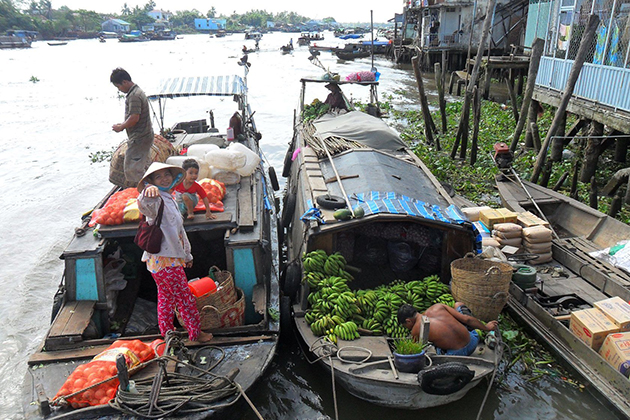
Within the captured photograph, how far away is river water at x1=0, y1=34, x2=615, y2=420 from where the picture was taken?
4789mm

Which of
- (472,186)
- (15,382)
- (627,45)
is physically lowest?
(15,382)

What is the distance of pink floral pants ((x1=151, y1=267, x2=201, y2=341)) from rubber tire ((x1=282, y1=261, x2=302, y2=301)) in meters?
1.30

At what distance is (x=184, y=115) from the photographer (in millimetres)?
20656

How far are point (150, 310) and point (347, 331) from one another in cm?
254

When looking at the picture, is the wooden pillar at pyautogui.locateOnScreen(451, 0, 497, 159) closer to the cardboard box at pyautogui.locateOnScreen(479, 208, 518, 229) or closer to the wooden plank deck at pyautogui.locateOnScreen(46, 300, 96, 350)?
the cardboard box at pyautogui.locateOnScreen(479, 208, 518, 229)

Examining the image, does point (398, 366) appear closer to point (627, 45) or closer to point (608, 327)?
point (608, 327)

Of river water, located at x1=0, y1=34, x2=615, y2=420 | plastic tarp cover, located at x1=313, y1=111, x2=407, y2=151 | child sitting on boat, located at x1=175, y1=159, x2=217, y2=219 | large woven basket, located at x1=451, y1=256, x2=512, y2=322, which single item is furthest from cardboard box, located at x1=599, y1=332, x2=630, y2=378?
child sitting on boat, located at x1=175, y1=159, x2=217, y2=219

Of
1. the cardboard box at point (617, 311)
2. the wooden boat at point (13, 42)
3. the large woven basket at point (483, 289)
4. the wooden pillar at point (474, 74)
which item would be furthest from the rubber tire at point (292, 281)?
the wooden boat at point (13, 42)

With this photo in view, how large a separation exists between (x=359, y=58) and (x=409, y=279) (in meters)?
38.7

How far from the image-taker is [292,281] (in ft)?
17.5

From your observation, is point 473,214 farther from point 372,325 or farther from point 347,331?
point 347,331

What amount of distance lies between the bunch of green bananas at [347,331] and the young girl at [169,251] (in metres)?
1.21

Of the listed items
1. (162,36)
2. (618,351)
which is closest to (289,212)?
(618,351)

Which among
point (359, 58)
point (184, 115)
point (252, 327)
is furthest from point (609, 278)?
point (359, 58)
